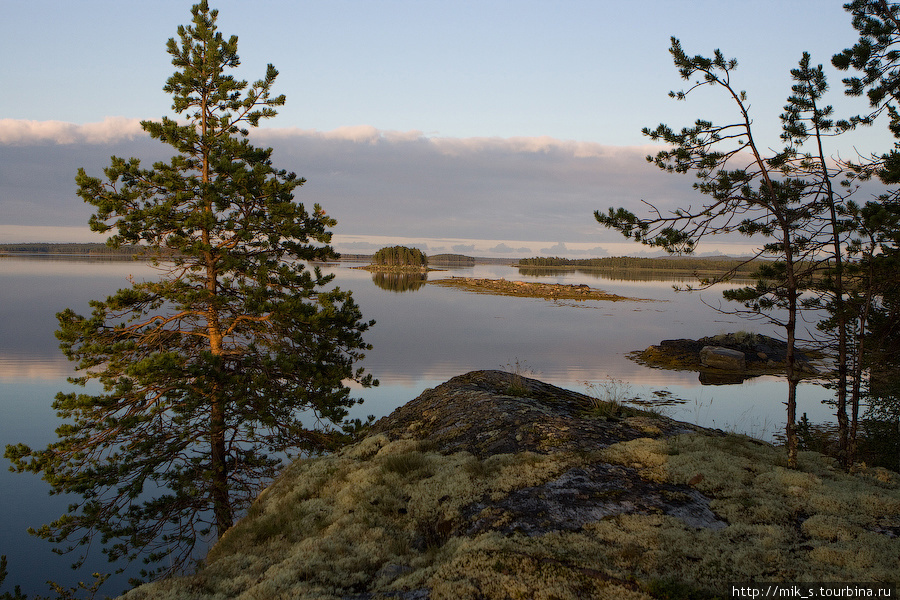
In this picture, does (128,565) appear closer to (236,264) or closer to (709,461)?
(236,264)

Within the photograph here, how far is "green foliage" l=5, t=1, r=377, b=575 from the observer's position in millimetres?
11102

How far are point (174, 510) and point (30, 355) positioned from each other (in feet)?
73.8

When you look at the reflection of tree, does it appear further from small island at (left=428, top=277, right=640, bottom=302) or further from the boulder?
the boulder

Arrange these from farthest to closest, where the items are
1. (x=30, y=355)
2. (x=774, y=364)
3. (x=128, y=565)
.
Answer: (x=774, y=364), (x=30, y=355), (x=128, y=565)

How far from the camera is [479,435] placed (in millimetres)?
8891

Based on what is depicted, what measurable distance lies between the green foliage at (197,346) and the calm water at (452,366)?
1222 millimetres

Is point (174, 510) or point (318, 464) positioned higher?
point (318, 464)

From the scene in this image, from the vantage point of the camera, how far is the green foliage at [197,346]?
36.4 feet

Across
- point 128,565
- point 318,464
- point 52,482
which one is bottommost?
point 128,565

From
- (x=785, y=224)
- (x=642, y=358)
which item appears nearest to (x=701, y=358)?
(x=642, y=358)

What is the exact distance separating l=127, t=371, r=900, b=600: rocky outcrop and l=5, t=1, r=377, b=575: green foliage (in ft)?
13.1

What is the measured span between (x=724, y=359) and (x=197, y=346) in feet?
93.3

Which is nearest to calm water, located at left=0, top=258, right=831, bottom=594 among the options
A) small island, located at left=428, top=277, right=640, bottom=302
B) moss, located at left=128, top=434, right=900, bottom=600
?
moss, located at left=128, top=434, right=900, bottom=600

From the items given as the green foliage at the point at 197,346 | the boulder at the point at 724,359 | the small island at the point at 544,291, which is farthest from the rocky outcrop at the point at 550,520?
the small island at the point at 544,291
